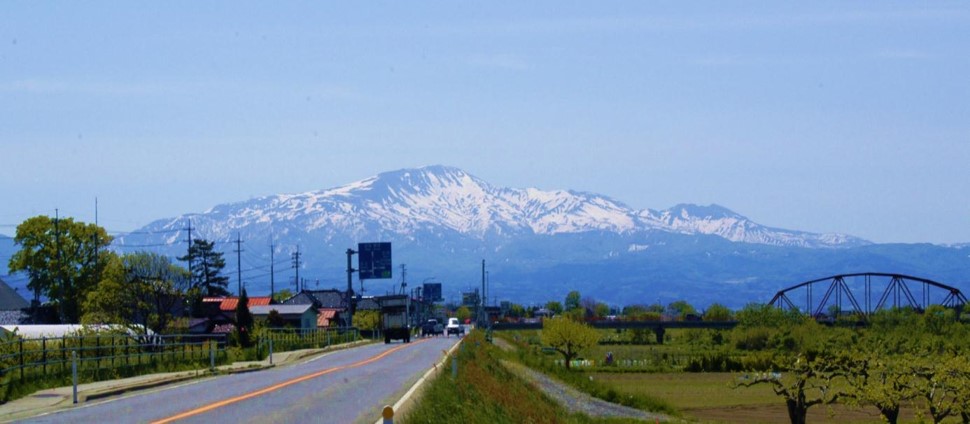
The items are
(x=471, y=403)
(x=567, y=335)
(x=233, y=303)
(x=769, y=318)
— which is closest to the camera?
(x=471, y=403)

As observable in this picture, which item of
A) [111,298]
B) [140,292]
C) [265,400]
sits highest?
[140,292]

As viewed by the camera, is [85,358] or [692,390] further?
[692,390]

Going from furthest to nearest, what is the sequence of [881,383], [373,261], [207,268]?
[207,268]
[373,261]
[881,383]

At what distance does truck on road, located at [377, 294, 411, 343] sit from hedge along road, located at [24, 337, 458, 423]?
50996mm

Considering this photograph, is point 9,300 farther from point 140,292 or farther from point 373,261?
point 140,292

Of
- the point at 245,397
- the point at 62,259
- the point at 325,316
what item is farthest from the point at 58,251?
the point at 245,397

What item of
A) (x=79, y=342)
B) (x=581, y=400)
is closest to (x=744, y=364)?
(x=581, y=400)

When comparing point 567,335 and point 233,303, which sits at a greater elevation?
point 233,303

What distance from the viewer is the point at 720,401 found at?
2968 inches

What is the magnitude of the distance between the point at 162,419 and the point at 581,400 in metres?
30.0

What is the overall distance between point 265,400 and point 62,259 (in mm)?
77359

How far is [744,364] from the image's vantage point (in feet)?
363

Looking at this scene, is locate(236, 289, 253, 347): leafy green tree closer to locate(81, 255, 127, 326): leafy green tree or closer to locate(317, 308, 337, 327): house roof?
locate(81, 255, 127, 326): leafy green tree

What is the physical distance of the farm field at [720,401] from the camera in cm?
6338
